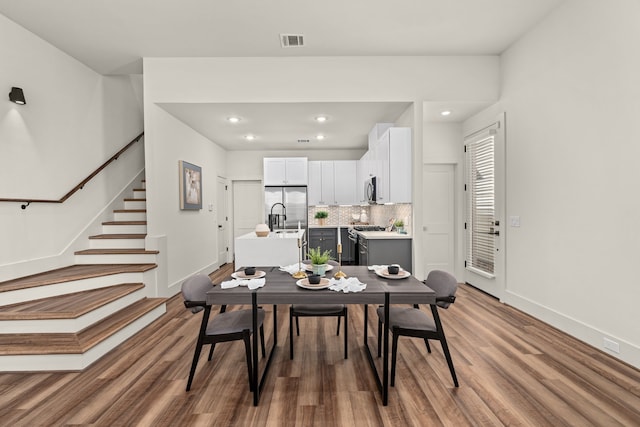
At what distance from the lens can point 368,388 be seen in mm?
2086

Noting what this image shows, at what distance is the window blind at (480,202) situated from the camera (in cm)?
414

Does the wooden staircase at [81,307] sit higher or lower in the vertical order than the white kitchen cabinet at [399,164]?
lower

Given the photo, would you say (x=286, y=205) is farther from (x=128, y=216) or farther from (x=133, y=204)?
(x=128, y=216)

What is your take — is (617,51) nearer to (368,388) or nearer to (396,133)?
(396,133)

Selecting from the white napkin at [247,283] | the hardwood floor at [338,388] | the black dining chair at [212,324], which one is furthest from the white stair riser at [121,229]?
the white napkin at [247,283]

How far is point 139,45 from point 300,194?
3969 millimetres

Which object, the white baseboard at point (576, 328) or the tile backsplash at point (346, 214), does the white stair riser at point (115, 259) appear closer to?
the tile backsplash at point (346, 214)

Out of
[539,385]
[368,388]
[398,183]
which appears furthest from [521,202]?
[368,388]

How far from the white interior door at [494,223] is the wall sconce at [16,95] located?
221 inches

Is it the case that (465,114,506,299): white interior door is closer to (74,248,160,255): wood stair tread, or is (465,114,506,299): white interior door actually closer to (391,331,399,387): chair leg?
(391,331,399,387): chair leg

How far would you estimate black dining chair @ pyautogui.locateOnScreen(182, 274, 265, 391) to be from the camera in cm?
204

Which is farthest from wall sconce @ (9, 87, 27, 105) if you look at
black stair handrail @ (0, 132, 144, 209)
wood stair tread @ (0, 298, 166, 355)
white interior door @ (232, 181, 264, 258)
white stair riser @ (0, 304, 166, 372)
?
white interior door @ (232, 181, 264, 258)

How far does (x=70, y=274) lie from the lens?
10.9 ft

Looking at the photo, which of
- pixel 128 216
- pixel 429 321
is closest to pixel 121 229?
pixel 128 216
